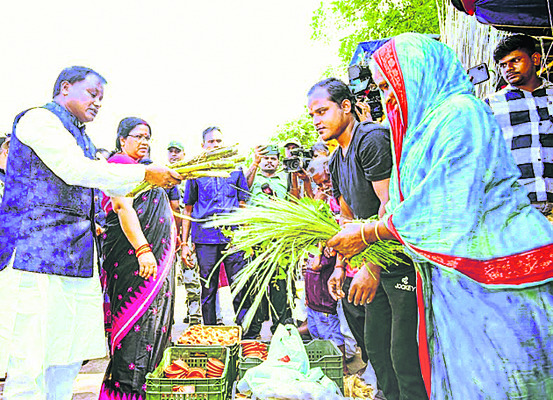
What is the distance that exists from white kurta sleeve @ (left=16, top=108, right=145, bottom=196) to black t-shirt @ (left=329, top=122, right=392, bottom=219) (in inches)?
50.3

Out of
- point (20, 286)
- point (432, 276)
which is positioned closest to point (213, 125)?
point (20, 286)

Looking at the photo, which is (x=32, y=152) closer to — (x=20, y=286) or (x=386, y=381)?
(x=20, y=286)

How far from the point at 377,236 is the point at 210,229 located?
3.09 m

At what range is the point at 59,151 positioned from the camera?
8.12 ft

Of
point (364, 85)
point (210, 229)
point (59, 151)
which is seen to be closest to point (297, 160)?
point (210, 229)

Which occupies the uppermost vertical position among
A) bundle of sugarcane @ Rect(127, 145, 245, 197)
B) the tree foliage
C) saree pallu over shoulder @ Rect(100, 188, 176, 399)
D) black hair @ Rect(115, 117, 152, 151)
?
the tree foliage

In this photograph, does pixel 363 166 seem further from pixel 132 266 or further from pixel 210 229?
pixel 210 229

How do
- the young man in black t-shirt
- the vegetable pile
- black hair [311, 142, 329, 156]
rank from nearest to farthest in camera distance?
the young man in black t-shirt < the vegetable pile < black hair [311, 142, 329, 156]

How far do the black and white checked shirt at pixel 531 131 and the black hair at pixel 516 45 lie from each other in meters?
0.21

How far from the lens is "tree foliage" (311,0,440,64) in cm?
1037

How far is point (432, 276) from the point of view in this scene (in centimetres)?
166

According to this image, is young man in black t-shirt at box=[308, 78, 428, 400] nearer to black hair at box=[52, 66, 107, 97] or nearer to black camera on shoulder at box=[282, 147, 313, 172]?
black hair at box=[52, 66, 107, 97]

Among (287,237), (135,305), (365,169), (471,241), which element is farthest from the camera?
(135,305)

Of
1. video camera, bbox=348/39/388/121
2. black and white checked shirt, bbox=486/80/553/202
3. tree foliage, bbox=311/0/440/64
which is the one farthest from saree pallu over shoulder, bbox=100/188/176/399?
tree foliage, bbox=311/0/440/64
